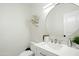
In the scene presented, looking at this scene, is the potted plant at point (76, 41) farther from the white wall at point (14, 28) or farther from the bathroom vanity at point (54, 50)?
the white wall at point (14, 28)

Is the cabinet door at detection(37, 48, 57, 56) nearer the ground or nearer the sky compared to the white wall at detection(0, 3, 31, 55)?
nearer the ground

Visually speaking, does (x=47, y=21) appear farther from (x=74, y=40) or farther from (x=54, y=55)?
(x=54, y=55)

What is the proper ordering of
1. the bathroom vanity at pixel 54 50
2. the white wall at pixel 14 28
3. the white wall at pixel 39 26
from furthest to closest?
the white wall at pixel 39 26, the white wall at pixel 14 28, the bathroom vanity at pixel 54 50

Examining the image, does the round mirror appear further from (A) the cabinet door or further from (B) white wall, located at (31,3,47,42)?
(A) the cabinet door

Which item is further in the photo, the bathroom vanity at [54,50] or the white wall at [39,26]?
the white wall at [39,26]

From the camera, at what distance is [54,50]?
4.56ft

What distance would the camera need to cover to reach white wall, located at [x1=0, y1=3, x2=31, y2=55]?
166 centimetres

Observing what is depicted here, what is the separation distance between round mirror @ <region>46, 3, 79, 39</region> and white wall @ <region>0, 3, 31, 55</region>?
0.47 meters

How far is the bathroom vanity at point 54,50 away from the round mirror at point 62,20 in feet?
0.89

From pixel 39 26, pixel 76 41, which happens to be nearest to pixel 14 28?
pixel 39 26

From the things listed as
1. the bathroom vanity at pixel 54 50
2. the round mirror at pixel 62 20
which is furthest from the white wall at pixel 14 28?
the round mirror at pixel 62 20

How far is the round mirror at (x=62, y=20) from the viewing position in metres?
1.49

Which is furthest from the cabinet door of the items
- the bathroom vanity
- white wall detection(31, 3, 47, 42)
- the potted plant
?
the potted plant

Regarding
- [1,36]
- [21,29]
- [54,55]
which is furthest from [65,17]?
[1,36]
